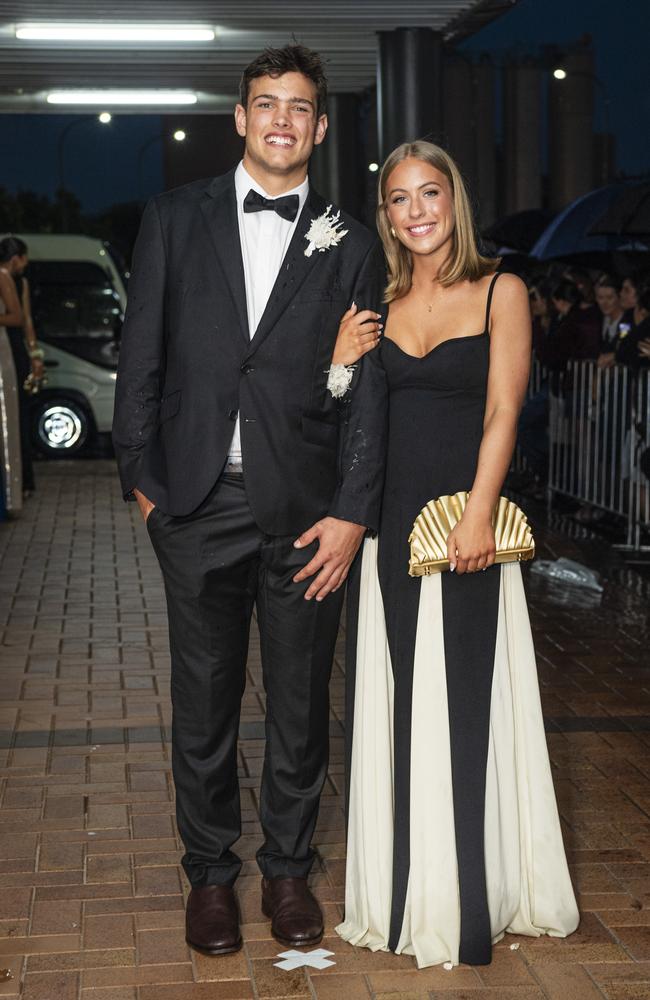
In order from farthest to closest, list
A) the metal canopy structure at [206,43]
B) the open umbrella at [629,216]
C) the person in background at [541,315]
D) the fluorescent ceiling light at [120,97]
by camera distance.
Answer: the fluorescent ceiling light at [120,97] → the person in background at [541,315] → the metal canopy structure at [206,43] → the open umbrella at [629,216]

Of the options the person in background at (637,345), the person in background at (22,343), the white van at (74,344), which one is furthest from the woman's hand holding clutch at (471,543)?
the white van at (74,344)

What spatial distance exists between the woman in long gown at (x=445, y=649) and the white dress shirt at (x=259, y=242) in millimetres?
234

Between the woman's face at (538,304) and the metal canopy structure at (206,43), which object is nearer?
the metal canopy structure at (206,43)

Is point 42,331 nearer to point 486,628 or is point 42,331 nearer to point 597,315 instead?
point 597,315

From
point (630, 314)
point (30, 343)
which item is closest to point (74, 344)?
point (30, 343)

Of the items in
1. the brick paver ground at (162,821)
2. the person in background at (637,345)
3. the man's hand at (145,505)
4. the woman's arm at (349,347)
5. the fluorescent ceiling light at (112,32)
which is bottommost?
the brick paver ground at (162,821)

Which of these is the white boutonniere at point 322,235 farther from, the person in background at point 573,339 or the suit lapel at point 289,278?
the person in background at point 573,339

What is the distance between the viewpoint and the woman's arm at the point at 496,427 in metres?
3.53

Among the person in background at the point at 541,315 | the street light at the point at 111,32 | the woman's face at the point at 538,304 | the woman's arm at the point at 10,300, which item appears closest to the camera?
the woman's arm at the point at 10,300

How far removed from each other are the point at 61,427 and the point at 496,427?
14457 mm

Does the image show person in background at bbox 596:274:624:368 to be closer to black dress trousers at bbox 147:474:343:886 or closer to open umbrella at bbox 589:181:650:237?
open umbrella at bbox 589:181:650:237

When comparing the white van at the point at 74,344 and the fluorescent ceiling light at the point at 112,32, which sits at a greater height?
the fluorescent ceiling light at the point at 112,32

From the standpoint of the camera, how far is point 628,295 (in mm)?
11117

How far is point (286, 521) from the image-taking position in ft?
11.7
